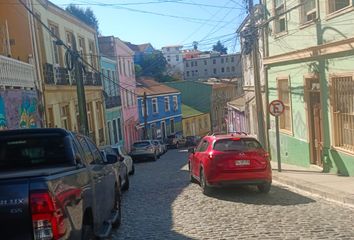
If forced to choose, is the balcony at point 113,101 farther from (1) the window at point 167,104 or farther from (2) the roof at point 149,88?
(1) the window at point 167,104

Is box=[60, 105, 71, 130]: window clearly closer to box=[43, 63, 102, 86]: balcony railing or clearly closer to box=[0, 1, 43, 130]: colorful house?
box=[43, 63, 102, 86]: balcony railing

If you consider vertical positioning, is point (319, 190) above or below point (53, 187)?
below

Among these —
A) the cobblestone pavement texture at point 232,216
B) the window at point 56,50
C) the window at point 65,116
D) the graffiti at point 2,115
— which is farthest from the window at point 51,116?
the cobblestone pavement texture at point 232,216

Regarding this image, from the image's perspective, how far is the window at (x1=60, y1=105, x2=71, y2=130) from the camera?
23.6m

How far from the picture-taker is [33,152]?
6.19m

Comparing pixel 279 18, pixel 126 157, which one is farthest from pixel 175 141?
pixel 126 157

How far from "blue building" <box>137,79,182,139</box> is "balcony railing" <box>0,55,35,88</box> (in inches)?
1338

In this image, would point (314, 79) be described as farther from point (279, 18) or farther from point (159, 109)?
point (159, 109)

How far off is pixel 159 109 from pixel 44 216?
53662 mm

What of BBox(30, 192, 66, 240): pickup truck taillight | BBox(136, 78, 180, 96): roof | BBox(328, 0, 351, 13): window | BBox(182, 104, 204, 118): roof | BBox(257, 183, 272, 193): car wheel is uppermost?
BBox(328, 0, 351, 13): window

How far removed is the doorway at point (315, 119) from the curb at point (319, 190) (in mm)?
2531

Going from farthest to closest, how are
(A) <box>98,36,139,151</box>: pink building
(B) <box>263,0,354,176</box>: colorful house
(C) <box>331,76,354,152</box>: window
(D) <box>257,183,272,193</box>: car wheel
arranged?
(A) <box>98,36,139,151</box>: pink building
(B) <box>263,0,354,176</box>: colorful house
(C) <box>331,76,354,152</box>: window
(D) <box>257,183,272,193</box>: car wheel

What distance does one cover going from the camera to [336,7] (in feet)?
49.0

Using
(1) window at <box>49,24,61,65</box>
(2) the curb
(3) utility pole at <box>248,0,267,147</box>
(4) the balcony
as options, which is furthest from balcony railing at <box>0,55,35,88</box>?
(4) the balcony
